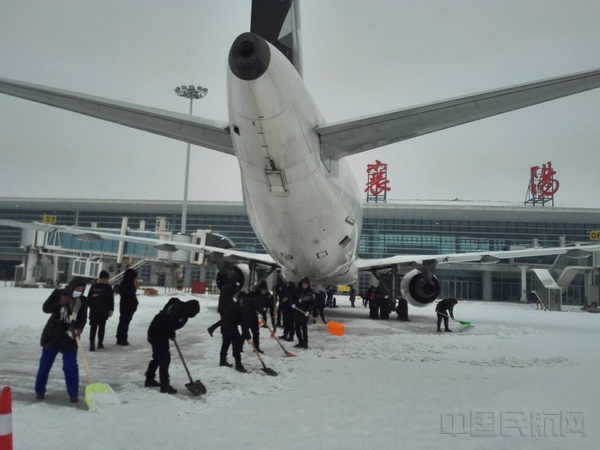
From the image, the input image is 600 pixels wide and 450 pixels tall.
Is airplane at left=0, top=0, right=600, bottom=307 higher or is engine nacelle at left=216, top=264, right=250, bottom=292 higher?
airplane at left=0, top=0, right=600, bottom=307

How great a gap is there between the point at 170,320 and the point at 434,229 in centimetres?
4782

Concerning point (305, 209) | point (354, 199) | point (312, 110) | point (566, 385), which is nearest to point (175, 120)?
point (312, 110)

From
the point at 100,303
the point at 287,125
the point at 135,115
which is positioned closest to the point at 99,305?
the point at 100,303

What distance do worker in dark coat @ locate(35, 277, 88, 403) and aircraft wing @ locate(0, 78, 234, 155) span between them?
110 inches

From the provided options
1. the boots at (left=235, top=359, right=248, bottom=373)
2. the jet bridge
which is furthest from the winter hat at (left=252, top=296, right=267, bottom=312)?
the jet bridge

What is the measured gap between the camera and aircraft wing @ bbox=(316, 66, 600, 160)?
17.6ft

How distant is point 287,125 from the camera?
7141mm

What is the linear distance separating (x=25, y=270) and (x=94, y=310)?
104 feet

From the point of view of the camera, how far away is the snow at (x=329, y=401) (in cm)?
387

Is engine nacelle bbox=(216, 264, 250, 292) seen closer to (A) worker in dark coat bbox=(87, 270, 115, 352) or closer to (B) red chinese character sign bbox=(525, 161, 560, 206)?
(A) worker in dark coat bbox=(87, 270, 115, 352)

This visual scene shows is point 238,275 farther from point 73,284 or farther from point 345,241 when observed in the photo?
point 73,284

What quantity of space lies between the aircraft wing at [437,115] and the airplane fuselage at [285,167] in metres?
0.45

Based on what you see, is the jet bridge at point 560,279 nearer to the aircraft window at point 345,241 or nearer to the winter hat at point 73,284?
the aircraft window at point 345,241

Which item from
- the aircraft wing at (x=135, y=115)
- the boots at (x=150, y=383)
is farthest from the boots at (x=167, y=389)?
the aircraft wing at (x=135, y=115)
